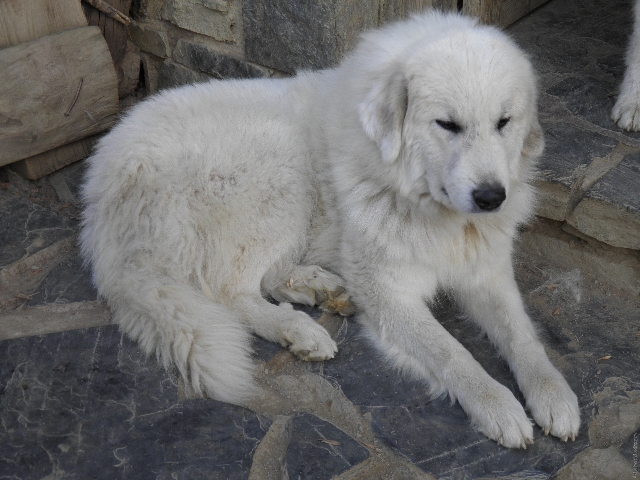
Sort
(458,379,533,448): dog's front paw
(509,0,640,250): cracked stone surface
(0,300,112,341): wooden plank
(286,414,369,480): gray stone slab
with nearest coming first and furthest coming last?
(286,414,369,480): gray stone slab, (458,379,533,448): dog's front paw, (0,300,112,341): wooden plank, (509,0,640,250): cracked stone surface

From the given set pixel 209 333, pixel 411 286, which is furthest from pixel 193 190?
pixel 411 286

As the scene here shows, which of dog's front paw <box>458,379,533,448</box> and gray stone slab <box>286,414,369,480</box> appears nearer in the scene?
gray stone slab <box>286,414,369,480</box>

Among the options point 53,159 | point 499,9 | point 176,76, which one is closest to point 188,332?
point 53,159

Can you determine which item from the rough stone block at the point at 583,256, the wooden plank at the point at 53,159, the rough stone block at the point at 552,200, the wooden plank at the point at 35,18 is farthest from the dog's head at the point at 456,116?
the wooden plank at the point at 53,159

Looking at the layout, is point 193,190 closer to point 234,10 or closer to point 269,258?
point 269,258

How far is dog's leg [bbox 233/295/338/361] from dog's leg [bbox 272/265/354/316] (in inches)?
4.3

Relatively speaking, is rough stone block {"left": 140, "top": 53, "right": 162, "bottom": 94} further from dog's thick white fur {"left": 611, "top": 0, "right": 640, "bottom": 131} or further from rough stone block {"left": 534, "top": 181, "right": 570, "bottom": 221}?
dog's thick white fur {"left": 611, "top": 0, "right": 640, "bottom": 131}

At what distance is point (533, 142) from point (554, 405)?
1132 mm

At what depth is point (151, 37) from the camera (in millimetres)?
4695

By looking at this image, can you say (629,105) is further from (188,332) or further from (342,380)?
(188,332)

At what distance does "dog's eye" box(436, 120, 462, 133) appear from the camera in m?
2.67

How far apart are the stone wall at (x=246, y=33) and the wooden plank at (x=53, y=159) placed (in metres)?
0.75

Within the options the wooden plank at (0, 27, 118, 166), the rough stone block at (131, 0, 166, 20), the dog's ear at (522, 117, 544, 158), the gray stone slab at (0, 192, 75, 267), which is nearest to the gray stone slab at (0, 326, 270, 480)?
the gray stone slab at (0, 192, 75, 267)

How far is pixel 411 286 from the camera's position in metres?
3.08
